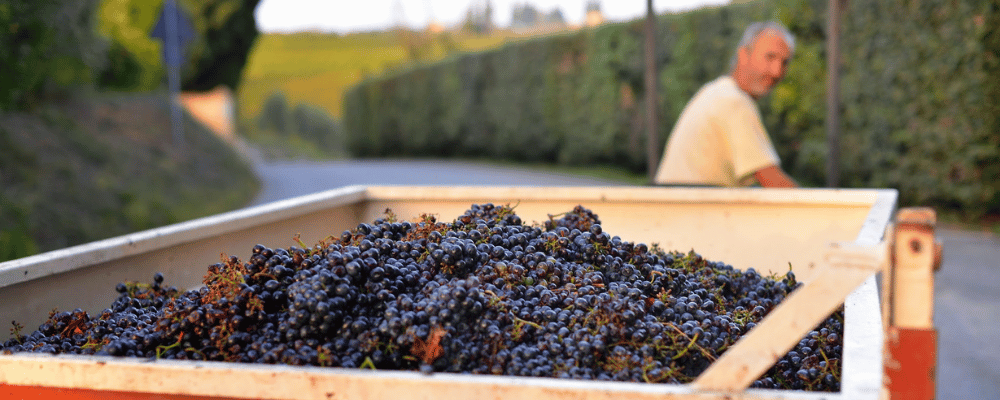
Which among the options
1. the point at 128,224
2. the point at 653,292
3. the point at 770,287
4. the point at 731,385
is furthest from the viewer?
the point at 128,224

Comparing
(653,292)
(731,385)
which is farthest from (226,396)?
(653,292)

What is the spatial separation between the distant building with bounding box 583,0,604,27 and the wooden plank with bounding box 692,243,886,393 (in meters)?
15.9

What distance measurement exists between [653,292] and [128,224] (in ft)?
27.3

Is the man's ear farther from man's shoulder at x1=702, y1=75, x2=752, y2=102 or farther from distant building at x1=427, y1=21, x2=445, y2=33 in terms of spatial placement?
distant building at x1=427, y1=21, x2=445, y2=33

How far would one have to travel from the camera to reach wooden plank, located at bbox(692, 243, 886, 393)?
3.73ft

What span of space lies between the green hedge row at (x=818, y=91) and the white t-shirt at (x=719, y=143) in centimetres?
583

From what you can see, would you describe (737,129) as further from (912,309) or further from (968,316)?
(968,316)

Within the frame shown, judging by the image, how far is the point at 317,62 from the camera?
235 ft

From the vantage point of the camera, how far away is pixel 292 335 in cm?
144

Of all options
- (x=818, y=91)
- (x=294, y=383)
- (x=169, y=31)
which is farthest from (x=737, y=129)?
(x=169, y=31)

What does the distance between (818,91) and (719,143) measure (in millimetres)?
7613

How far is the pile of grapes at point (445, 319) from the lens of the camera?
1.40 m

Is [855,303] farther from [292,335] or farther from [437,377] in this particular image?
[292,335]

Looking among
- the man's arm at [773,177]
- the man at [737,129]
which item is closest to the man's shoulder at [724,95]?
the man at [737,129]
